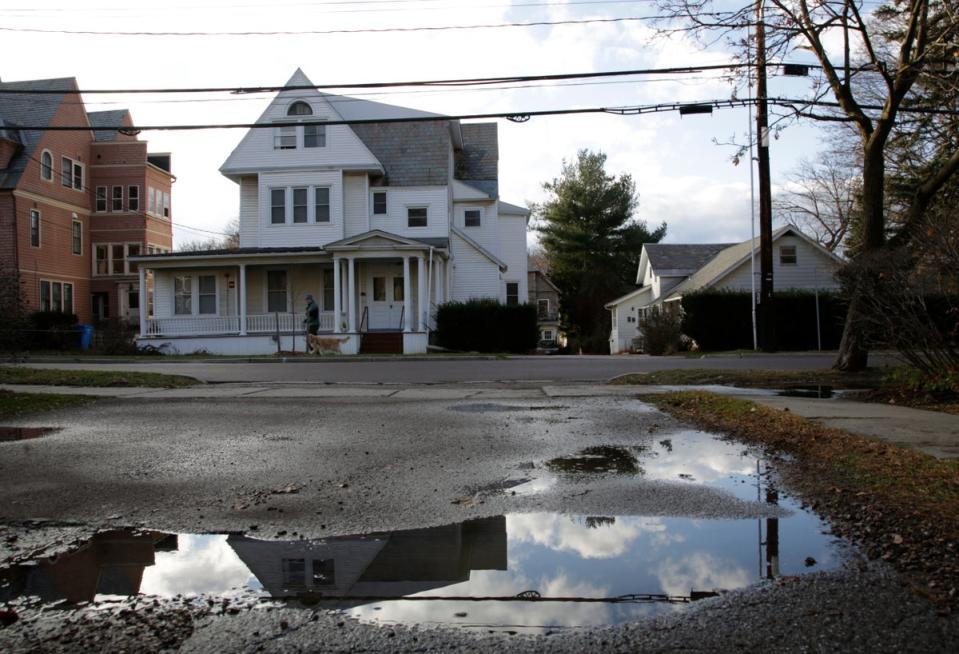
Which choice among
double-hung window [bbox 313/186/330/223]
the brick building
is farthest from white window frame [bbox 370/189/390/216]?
the brick building

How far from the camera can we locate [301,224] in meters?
31.4

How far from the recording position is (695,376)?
14.3m

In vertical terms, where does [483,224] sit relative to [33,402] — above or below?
above

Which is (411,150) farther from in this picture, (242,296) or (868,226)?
(868,226)

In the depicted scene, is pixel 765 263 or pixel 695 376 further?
pixel 765 263

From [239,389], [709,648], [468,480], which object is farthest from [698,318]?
[709,648]

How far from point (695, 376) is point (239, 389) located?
8.74m

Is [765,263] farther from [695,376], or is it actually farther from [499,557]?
[499,557]

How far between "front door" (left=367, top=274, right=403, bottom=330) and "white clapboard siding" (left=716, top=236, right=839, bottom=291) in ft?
52.8

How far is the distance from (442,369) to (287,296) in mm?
14167

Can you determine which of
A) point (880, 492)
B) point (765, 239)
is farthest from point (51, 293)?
point (880, 492)

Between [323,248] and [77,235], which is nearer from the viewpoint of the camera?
[323,248]

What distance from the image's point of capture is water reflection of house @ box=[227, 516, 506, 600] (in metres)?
3.85

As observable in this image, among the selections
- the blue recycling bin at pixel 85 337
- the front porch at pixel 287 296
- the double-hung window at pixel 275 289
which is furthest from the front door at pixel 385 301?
the blue recycling bin at pixel 85 337
